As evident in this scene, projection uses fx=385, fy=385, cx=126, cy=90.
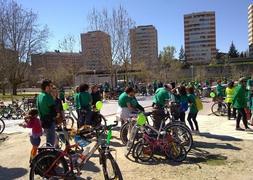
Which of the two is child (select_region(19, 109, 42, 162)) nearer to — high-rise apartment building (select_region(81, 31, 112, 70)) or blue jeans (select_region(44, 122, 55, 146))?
blue jeans (select_region(44, 122, 55, 146))

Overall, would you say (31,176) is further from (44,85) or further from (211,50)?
(211,50)

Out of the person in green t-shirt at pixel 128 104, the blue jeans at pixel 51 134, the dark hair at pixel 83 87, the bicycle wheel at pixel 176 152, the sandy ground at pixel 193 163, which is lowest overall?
the sandy ground at pixel 193 163

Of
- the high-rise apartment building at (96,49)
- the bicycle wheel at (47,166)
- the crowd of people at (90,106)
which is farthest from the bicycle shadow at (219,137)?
the high-rise apartment building at (96,49)

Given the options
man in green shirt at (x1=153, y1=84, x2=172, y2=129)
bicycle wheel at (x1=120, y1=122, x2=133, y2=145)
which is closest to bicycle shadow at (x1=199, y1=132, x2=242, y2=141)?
man in green shirt at (x1=153, y1=84, x2=172, y2=129)

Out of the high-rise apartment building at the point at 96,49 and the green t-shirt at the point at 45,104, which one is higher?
the high-rise apartment building at the point at 96,49

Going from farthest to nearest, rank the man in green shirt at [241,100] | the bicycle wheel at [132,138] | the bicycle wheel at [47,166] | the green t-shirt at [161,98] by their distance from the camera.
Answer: the man in green shirt at [241,100], the green t-shirt at [161,98], the bicycle wheel at [132,138], the bicycle wheel at [47,166]

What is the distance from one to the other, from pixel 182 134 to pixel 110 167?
3.56 m

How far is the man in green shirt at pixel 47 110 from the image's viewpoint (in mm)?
7746

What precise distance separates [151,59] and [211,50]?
3963 centimetres

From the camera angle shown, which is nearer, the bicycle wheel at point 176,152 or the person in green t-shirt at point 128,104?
the bicycle wheel at point 176,152

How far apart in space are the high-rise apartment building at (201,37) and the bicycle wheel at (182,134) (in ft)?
304

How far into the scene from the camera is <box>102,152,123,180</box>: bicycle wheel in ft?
21.1

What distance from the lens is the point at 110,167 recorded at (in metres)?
6.49

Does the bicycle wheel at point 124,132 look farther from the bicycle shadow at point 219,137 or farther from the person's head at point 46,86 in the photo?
the person's head at point 46,86
